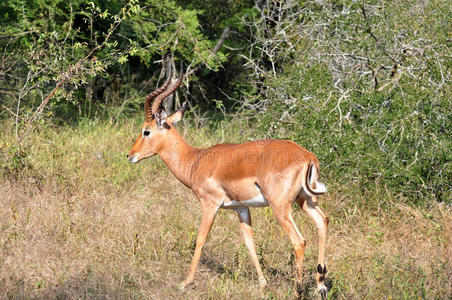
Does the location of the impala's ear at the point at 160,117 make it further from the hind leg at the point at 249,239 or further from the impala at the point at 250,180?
the hind leg at the point at 249,239

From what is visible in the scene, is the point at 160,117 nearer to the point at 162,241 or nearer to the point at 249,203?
the point at 162,241

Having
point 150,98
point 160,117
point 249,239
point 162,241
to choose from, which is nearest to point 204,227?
point 249,239

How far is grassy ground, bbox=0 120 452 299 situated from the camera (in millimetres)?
4477

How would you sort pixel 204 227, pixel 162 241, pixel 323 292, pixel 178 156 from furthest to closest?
pixel 178 156 → pixel 162 241 → pixel 204 227 → pixel 323 292

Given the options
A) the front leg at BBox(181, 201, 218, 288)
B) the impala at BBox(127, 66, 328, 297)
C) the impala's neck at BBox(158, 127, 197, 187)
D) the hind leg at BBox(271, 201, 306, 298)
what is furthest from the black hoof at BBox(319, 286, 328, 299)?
the impala's neck at BBox(158, 127, 197, 187)

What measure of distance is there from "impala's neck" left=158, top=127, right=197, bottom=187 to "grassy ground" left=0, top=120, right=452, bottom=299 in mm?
566

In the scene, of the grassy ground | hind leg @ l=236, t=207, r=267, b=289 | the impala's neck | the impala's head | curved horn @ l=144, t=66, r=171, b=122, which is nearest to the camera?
the grassy ground

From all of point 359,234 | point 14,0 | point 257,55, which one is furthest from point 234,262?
point 257,55

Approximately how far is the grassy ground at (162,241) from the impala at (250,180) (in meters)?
0.27

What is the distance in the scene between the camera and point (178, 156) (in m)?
5.64

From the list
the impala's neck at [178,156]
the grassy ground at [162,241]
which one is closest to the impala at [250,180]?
the impala's neck at [178,156]

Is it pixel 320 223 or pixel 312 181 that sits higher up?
pixel 312 181

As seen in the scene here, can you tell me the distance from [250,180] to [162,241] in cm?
112

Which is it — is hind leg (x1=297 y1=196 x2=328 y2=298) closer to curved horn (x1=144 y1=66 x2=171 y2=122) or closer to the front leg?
the front leg
